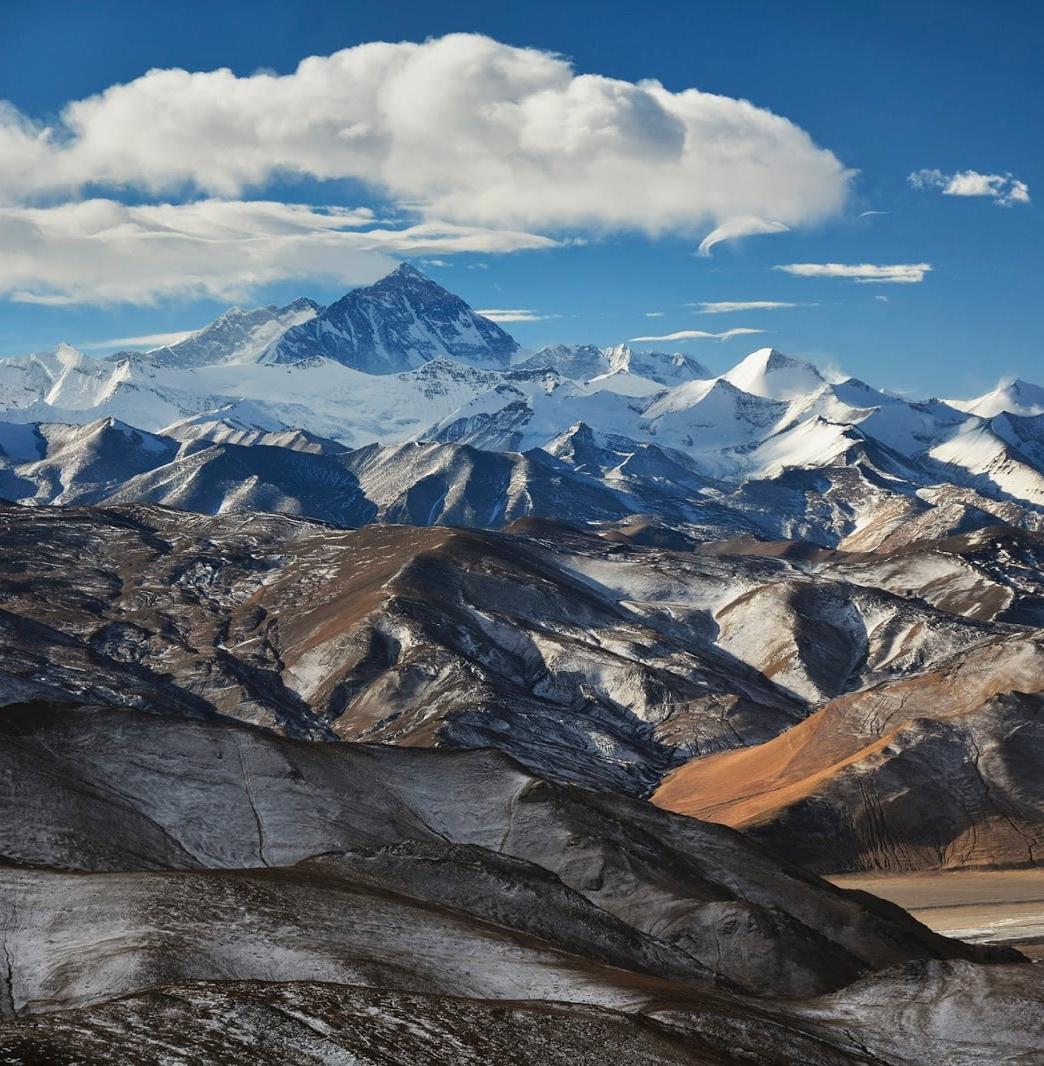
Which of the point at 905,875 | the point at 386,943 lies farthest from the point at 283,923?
the point at 905,875

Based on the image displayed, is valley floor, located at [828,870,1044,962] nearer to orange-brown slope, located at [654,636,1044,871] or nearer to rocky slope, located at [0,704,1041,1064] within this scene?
orange-brown slope, located at [654,636,1044,871]

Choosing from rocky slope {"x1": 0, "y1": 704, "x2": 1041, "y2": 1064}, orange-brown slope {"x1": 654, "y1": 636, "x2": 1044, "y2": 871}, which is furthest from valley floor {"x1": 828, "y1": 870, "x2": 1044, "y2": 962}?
rocky slope {"x1": 0, "y1": 704, "x2": 1041, "y2": 1064}

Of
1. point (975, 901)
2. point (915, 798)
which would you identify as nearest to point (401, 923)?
point (975, 901)

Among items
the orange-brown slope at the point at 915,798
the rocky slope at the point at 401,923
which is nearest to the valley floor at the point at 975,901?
the orange-brown slope at the point at 915,798

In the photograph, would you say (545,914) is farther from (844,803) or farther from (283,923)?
(844,803)

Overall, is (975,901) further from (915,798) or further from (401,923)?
(401,923)

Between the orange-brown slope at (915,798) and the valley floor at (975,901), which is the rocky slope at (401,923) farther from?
the orange-brown slope at (915,798)
